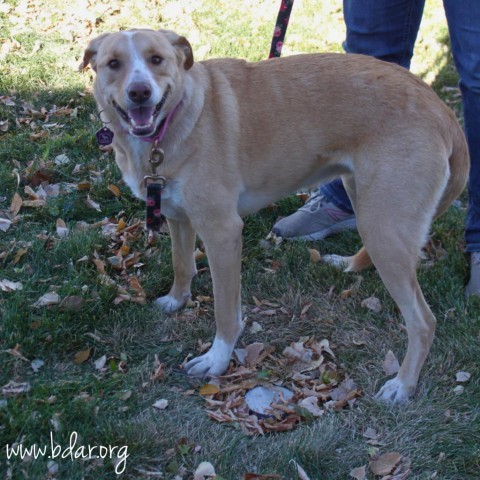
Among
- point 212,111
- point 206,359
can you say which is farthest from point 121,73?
point 206,359

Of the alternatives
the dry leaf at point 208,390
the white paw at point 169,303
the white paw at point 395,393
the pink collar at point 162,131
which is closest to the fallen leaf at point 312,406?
the white paw at point 395,393

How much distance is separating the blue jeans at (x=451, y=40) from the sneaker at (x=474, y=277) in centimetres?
5

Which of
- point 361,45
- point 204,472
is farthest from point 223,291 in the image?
point 361,45

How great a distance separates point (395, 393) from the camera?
3.09 m

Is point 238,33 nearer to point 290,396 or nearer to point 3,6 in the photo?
point 3,6

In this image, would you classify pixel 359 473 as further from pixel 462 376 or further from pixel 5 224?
pixel 5 224

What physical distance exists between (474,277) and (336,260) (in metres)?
0.79

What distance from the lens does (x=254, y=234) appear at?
427 centimetres

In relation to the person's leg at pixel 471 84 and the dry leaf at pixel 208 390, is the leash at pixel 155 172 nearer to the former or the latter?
the dry leaf at pixel 208 390

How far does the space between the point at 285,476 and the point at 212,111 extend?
162 cm

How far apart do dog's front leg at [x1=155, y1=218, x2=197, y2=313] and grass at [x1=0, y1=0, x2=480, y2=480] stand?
3.8 inches

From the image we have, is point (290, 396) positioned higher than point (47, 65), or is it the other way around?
point (47, 65)

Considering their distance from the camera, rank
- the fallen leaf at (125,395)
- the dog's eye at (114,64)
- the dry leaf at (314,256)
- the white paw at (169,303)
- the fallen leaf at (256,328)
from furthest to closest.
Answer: the dry leaf at (314,256) < the white paw at (169,303) < the fallen leaf at (256,328) < the fallen leaf at (125,395) < the dog's eye at (114,64)

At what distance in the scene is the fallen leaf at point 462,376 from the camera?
3161 mm
